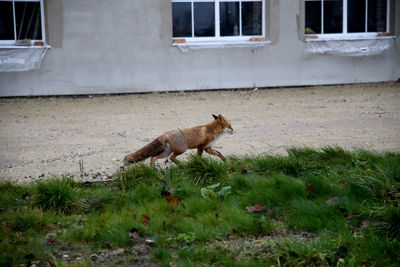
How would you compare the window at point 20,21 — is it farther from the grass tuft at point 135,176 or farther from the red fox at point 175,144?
the grass tuft at point 135,176

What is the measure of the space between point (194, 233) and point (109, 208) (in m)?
1.11

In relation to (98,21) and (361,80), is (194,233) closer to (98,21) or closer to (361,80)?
(98,21)

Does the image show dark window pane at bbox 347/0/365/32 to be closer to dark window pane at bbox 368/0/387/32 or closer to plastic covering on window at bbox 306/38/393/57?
dark window pane at bbox 368/0/387/32

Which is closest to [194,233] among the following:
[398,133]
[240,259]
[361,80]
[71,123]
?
[240,259]

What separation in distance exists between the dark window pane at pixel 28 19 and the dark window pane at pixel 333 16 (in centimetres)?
846

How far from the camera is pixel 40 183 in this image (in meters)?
5.36

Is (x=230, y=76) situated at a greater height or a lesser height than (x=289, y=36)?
lesser

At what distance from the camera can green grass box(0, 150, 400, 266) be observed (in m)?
4.11

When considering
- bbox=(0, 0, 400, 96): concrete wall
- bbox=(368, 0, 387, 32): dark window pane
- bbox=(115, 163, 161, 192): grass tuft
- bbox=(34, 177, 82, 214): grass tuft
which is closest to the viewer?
bbox=(34, 177, 82, 214): grass tuft

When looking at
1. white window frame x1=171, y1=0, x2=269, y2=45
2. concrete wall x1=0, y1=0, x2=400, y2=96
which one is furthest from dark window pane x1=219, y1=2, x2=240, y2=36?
concrete wall x1=0, y1=0, x2=400, y2=96

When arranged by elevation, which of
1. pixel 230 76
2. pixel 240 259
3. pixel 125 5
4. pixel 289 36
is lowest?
pixel 240 259

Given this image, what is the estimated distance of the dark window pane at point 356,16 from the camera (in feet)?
49.8

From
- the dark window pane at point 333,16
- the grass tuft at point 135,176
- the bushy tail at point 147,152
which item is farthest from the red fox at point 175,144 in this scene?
the dark window pane at point 333,16

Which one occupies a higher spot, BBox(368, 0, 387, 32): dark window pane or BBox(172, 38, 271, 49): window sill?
BBox(368, 0, 387, 32): dark window pane
